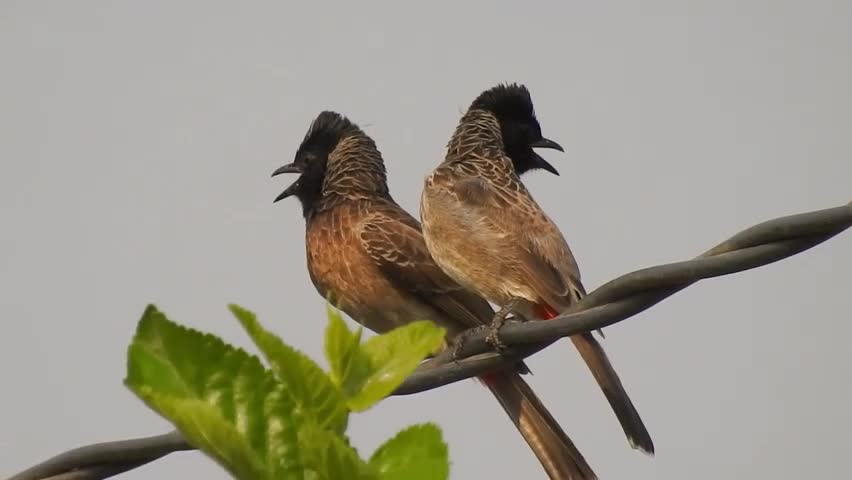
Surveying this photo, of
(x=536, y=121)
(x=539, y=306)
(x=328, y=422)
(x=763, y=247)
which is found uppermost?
(x=536, y=121)

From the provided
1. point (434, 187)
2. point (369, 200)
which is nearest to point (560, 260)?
point (434, 187)

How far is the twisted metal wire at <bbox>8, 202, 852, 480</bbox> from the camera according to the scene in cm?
266

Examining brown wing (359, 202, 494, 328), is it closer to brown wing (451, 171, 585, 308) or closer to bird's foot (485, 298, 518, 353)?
brown wing (451, 171, 585, 308)

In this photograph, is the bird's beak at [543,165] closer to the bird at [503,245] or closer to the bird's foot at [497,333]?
the bird at [503,245]

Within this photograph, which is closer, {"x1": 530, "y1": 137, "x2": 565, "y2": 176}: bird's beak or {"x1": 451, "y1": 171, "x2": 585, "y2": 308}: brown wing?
{"x1": 451, "y1": 171, "x2": 585, "y2": 308}: brown wing

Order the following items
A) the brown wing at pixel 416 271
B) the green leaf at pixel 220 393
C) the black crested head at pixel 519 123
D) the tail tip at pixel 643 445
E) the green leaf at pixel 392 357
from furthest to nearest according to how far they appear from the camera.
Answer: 1. the black crested head at pixel 519 123
2. the brown wing at pixel 416 271
3. the tail tip at pixel 643 445
4. the green leaf at pixel 392 357
5. the green leaf at pixel 220 393

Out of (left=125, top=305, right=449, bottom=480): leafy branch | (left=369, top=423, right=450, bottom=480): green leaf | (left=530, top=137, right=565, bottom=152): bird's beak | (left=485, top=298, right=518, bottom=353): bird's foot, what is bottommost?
(left=369, top=423, right=450, bottom=480): green leaf

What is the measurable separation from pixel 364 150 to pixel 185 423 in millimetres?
6515

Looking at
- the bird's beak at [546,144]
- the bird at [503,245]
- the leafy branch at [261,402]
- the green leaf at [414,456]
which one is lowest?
the green leaf at [414,456]

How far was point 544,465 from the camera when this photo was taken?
529cm

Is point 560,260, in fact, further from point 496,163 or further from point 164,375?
point 164,375

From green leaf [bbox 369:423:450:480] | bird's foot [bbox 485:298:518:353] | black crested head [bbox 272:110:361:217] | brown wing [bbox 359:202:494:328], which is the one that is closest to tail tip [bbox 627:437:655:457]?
bird's foot [bbox 485:298:518:353]

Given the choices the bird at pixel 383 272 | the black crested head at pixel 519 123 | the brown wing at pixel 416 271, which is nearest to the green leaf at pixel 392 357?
the bird at pixel 383 272

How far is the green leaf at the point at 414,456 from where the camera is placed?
1384 mm
